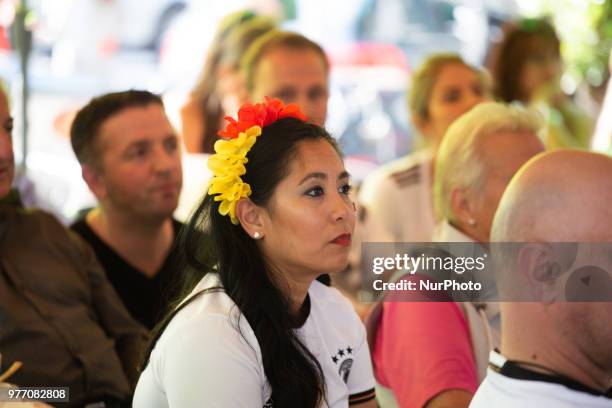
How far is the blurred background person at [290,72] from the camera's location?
3352mm

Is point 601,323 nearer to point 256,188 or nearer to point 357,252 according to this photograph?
point 256,188

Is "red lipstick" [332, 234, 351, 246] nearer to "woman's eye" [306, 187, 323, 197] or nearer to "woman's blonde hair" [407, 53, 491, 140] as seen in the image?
"woman's eye" [306, 187, 323, 197]

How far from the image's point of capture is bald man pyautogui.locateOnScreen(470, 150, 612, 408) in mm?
1447

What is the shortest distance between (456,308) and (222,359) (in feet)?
2.19

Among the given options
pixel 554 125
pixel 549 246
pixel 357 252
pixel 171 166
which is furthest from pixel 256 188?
pixel 554 125

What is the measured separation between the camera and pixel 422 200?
3668mm

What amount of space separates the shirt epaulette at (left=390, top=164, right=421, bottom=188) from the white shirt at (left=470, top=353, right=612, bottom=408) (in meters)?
2.27

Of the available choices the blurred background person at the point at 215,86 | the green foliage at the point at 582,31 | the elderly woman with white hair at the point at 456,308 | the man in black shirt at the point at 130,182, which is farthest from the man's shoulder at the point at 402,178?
the green foliage at the point at 582,31

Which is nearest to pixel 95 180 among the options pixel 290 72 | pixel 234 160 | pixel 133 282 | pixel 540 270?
pixel 133 282

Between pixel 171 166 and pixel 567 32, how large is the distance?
3.97m

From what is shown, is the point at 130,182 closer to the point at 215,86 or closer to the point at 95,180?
the point at 95,180

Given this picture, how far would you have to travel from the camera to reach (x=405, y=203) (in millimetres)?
3684

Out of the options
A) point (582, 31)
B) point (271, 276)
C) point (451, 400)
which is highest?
point (582, 31)

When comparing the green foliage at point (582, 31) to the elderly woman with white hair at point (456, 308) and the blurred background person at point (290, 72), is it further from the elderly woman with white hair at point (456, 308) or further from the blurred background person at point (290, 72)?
the elderly woman with white hair at point (456, 308)
